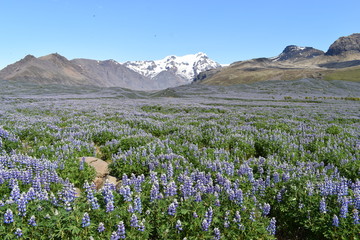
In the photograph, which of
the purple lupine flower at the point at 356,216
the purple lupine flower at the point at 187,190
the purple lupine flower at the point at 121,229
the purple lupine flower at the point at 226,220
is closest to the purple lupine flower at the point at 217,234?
the purple lupine flower at the point at 226,220

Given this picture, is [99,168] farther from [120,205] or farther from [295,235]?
[295,235]

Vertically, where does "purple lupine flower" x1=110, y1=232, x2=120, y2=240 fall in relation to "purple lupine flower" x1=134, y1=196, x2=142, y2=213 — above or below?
below

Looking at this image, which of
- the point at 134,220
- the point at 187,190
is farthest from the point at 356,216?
the point at 134,220

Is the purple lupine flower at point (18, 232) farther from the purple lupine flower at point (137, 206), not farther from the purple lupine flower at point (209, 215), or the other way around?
the purple lupine flower at point (209, 215)

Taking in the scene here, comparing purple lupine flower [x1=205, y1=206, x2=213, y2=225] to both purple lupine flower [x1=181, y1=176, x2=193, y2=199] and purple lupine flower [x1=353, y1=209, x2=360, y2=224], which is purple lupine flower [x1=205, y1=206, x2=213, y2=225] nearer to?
purple lupine flower [x1=181, y1=176, x2=193, y2=199]

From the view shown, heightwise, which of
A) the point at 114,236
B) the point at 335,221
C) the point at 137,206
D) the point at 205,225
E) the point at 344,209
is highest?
the point at 137,206

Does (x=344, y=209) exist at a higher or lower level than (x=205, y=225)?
lower

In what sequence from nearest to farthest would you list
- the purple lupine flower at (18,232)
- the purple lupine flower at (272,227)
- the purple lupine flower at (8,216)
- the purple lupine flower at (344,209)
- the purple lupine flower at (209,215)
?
1. the purple lupine flower at (18,232)
2. the purple lupine flower at (8,216)
3. the purple lupine flower at (209,215)
4. the purple lupine flower at (344,209)
5. the purple lupine flower at (272,227)

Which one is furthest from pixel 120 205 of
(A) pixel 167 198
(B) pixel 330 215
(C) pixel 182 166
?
(B) pixel 330 215

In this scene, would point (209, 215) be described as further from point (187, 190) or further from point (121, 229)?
point (121, 229)

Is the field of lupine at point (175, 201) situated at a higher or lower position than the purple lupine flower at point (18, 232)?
lower

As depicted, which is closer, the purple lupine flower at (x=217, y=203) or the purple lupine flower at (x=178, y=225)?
the purple lupine flower at (x=178, y=225)

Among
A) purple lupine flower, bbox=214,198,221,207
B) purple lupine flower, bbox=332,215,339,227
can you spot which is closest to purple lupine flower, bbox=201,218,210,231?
purple lupine flower, bbox=214,198,221,207

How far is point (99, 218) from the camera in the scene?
4301 millimetres
